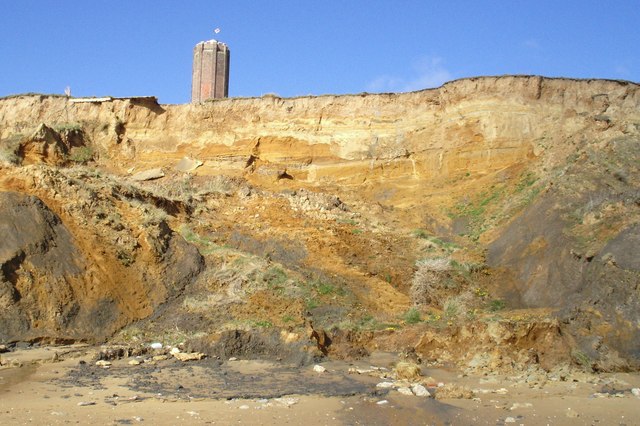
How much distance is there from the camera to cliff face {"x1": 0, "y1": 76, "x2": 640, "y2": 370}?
18.6 m

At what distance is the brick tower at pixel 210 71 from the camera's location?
45094 millimetres

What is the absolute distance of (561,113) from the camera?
28453 millimetres

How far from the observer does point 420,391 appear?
11.3 m

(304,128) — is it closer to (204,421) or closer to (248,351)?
(248,351)

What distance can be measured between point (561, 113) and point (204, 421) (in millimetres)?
23363

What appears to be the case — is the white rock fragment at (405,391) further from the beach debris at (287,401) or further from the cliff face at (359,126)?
the cliff face at (359,126)

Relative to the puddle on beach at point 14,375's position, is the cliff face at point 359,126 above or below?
above

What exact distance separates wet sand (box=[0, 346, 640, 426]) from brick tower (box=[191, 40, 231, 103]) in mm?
33102

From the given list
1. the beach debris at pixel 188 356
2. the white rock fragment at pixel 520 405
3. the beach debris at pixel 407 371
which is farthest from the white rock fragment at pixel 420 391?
the beach debris at pixel 188 356

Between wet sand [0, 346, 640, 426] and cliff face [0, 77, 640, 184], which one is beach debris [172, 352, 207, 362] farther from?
cliff face [0, 77, 640, 184]

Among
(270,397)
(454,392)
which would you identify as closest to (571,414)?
(454,392)

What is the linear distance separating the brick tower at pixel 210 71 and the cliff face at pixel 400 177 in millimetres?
12084

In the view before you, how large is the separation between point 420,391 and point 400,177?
19217 mm

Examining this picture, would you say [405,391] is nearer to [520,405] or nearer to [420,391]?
[420,391]
